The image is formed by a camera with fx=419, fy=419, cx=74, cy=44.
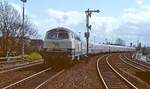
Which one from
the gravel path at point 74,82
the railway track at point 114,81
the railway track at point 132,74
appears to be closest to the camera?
the gravel path at point 74,82

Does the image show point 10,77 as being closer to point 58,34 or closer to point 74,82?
point 74,82

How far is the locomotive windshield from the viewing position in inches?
1329

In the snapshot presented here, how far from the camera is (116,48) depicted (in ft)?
401

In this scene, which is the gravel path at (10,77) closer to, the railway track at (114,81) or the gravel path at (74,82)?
the gravel path at (74,82)

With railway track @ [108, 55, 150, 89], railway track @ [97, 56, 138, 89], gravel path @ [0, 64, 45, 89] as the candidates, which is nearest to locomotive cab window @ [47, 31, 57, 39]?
railway track @ [97, 56, 138, 89]

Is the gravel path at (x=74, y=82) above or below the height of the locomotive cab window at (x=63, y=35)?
below

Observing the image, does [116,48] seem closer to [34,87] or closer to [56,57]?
[56,57]

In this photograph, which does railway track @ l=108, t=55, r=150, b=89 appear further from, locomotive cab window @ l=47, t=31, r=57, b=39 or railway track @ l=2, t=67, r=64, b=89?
locomotive cab window @ l=47, t=31, r=57, b=39

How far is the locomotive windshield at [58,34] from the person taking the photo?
33750 millimetres

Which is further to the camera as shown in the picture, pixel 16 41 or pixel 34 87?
pixel 16 41

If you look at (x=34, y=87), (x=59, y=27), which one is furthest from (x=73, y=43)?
(x=34, y=87)

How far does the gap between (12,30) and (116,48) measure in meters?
67.3

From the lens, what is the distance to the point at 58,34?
33938 millimetres

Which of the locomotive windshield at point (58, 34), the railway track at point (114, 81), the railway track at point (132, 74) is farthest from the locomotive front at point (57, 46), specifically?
the railway track at point (132, 74)
